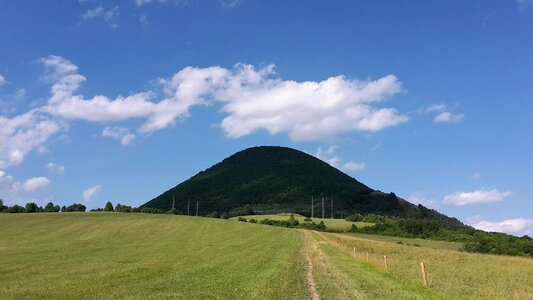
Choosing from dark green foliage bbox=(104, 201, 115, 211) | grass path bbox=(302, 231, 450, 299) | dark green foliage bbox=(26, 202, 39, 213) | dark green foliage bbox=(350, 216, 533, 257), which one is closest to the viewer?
grass path bbox=(302, 231, 450, 299)

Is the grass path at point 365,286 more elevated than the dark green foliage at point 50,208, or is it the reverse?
the dark green foliage at point 50,208

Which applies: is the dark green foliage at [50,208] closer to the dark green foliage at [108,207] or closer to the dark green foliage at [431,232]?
the dark green foliage at [108,207]

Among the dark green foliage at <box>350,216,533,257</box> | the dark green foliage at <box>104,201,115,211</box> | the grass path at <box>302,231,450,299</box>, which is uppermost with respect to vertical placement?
the dark green foliage at <box>104,201,115,211</box>

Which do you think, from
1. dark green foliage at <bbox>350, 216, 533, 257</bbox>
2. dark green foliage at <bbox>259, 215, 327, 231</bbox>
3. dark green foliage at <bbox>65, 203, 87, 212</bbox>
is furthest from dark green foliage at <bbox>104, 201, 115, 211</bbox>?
dark green foliage at <bbox>350, 216, 533, 257</bbox>

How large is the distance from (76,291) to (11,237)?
6414cm

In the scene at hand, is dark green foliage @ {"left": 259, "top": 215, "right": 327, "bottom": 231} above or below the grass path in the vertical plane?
above

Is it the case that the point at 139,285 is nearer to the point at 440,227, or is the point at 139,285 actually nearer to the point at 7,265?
the point at 7,265

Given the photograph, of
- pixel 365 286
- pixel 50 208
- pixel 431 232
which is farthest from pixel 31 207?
pixel 365 286

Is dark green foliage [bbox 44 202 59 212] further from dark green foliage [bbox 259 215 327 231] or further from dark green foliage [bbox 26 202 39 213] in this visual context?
dark green foliage [bbox 259 215 327 231]

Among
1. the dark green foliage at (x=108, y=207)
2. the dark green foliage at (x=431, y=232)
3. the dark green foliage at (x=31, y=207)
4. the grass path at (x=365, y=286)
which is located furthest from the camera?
the dark green foliage at (x=108, y=207)

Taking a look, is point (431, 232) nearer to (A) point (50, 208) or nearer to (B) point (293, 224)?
(B) point (293, 224)

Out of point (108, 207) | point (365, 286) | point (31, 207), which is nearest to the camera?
point (365, 286)

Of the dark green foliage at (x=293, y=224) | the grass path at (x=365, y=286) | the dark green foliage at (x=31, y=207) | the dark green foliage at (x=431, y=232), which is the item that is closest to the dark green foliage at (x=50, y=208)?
the dark green foliage at (x=31, y=207)

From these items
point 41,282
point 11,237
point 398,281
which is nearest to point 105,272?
point 41,282
